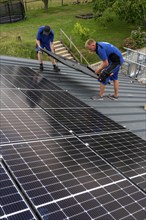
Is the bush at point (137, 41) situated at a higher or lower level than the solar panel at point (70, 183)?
lower

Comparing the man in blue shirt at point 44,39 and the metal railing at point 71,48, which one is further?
the metal railing at point 71,48

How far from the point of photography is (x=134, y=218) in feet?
14.9

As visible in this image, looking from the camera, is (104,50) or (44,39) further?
(44,39)

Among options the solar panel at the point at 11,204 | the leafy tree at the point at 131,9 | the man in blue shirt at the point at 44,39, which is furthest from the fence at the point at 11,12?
the solar panel at the point at 11,204

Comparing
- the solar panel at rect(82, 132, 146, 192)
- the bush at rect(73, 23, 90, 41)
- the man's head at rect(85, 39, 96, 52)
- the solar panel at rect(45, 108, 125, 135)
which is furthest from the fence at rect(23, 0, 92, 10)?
the solar panel at rect(82, 132, 146, 192)

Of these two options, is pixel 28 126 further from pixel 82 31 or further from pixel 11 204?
pixel 82 31

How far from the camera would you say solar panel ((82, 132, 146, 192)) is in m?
5.92

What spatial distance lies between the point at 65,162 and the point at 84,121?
8.07 ft

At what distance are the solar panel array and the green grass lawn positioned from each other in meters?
17.2

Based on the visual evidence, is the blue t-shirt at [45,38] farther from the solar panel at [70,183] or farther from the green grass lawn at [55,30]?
the green grass lawn at [55,30]

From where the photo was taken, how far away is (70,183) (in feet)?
16.3

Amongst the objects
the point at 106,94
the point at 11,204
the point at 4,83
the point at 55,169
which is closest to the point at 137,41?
the point at 106,94

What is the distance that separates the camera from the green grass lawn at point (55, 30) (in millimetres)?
25839

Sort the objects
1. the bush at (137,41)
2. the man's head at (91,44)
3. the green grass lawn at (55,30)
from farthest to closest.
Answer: the bush at (137,41) < the green grass lawn at (55,30) < the man's head at (91,44)
